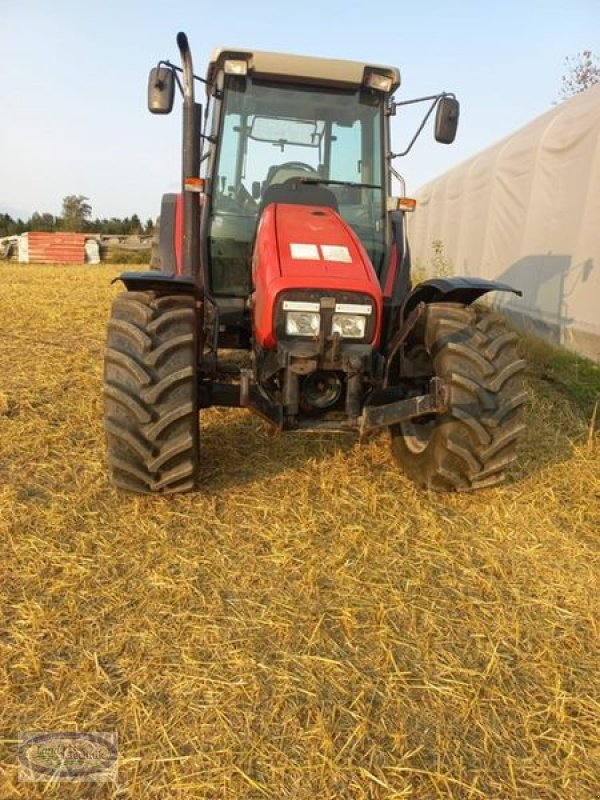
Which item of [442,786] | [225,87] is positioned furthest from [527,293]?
[442,786]

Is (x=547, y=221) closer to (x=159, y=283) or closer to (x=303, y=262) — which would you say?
(x=303, y=262)

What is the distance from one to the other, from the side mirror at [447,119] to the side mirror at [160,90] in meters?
1.62

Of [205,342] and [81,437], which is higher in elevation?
[205,342]

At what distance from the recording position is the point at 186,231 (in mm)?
3898

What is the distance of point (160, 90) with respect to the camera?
→ 146 inches

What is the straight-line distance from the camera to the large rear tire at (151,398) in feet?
10.1

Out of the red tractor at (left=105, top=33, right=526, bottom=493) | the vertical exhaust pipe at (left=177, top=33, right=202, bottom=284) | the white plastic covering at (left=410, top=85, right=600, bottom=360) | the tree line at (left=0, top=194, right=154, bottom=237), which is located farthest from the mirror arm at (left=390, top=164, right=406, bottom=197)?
the tree line at (left=0, top=194, right=154, bottom=237)

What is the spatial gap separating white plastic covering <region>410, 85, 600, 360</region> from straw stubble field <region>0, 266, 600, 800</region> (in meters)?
3.74

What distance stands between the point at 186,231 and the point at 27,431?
1627 mm

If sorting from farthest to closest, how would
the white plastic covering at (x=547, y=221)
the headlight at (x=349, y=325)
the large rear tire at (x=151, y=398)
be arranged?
the white plastic covering at (x=547, y=221) → the headlight at (x=349, y=325) → the large rear tire at (x=151, y=398)

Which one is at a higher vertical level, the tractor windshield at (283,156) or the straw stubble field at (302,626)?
the tractor windshield at (283,156)

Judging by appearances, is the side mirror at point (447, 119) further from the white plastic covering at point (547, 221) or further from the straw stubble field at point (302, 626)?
the white plastic covering at point (547, 221)

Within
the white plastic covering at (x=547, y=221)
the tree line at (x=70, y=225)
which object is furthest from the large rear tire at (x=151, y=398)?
the tree line at (x=70, y=225)

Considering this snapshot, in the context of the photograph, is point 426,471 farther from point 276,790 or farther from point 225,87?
point 225,87
